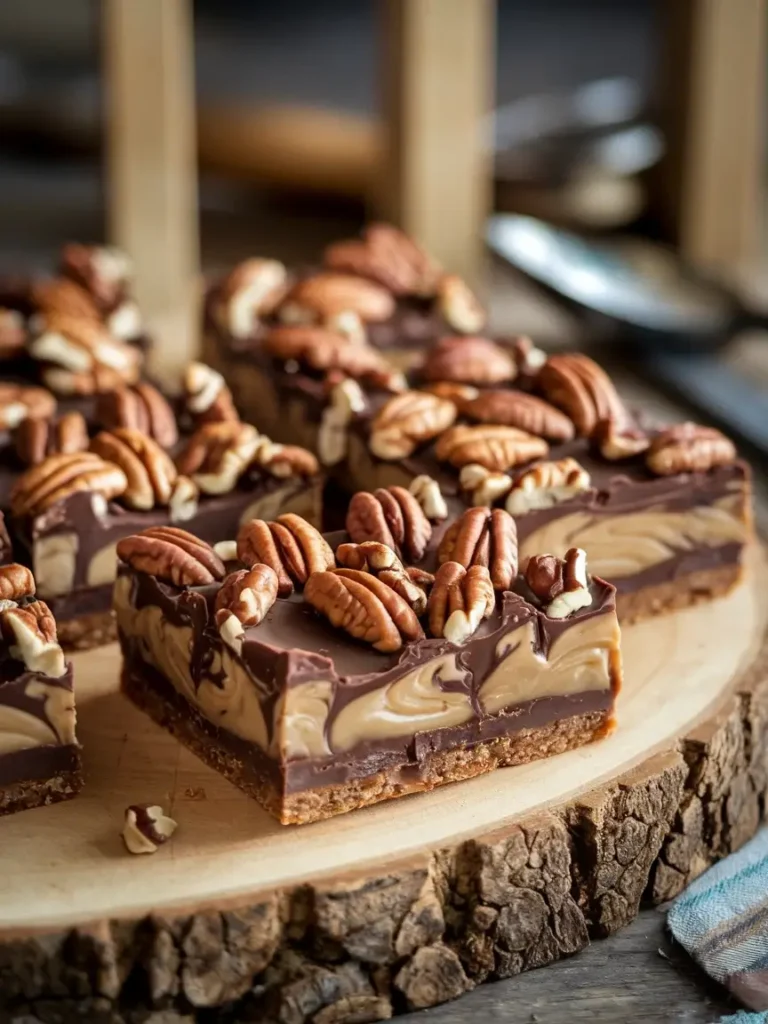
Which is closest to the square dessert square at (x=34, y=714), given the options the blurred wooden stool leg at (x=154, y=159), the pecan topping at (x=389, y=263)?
the pecan topping at (x=389, y=263)

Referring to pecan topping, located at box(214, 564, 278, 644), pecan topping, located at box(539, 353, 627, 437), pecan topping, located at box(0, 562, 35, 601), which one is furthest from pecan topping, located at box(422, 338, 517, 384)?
pecan topping, located at box(0, 562, 35, 601)

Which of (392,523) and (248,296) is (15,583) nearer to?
(392,523)

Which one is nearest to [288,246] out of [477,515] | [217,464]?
[217,464]

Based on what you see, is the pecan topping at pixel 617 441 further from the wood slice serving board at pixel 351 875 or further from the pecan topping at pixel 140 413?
the pecan topping at pixel 140 413

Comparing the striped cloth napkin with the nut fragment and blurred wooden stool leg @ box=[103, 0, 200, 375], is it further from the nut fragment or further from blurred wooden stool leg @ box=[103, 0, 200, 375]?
blurred wooden stool leg @ box=[103, 0, 200, 375]

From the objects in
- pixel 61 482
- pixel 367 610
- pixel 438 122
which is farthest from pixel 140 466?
pixel 438 122

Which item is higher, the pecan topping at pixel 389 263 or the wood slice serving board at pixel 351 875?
the pecan topping at pixel 389 263
